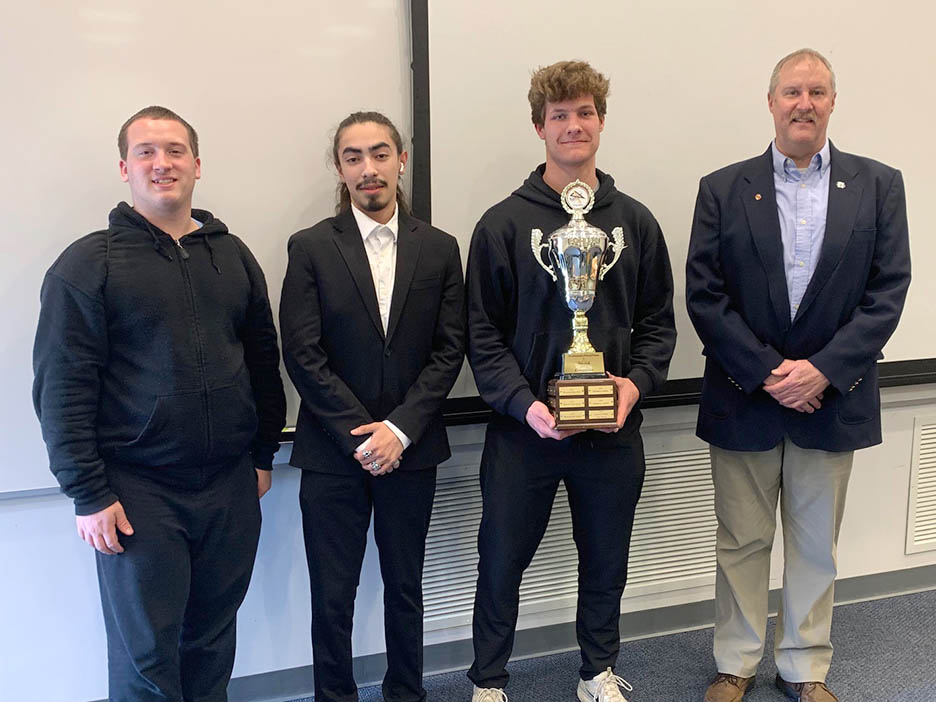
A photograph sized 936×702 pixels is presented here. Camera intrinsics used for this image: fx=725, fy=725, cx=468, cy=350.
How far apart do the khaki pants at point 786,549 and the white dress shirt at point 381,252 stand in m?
1.15

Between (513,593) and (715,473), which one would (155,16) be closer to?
(513,593)

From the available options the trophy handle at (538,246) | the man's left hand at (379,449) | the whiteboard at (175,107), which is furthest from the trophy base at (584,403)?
the whiteboard at (175,107)

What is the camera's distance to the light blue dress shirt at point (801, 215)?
2082 millimetres

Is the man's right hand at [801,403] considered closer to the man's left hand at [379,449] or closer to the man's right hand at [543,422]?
the man's right hand at [543,422]

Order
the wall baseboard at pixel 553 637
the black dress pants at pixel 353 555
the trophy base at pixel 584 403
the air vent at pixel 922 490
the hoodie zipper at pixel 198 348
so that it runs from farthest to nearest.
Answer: the air vent at pixel 922 490
the wall baseboard at pixel 553 637
the black dress pants at pixel 353 555
the trophy base at pixel 584 403
the hoodie zipper at pixel 198 348

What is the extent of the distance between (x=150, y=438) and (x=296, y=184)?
35.6 inches

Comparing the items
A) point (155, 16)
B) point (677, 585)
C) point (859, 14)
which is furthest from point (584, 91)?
point (677, 585)

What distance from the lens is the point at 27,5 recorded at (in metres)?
1.93

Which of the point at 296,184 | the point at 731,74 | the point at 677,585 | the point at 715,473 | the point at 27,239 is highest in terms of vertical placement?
the point at 731,74

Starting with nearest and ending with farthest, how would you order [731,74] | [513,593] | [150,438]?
[150,438] < [513,593] < [731,74]

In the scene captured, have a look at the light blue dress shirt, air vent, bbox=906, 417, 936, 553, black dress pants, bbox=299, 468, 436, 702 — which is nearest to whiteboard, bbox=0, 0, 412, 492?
black dress pants, bbox=299, 468, 436, 702

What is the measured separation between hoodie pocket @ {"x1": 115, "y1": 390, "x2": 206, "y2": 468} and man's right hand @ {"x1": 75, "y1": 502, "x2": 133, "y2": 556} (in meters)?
0.13

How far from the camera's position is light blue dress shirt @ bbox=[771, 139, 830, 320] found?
2082mm

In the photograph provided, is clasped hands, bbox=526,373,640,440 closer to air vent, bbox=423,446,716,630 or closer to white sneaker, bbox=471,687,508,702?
air vent, bbox=423,446,716,630
